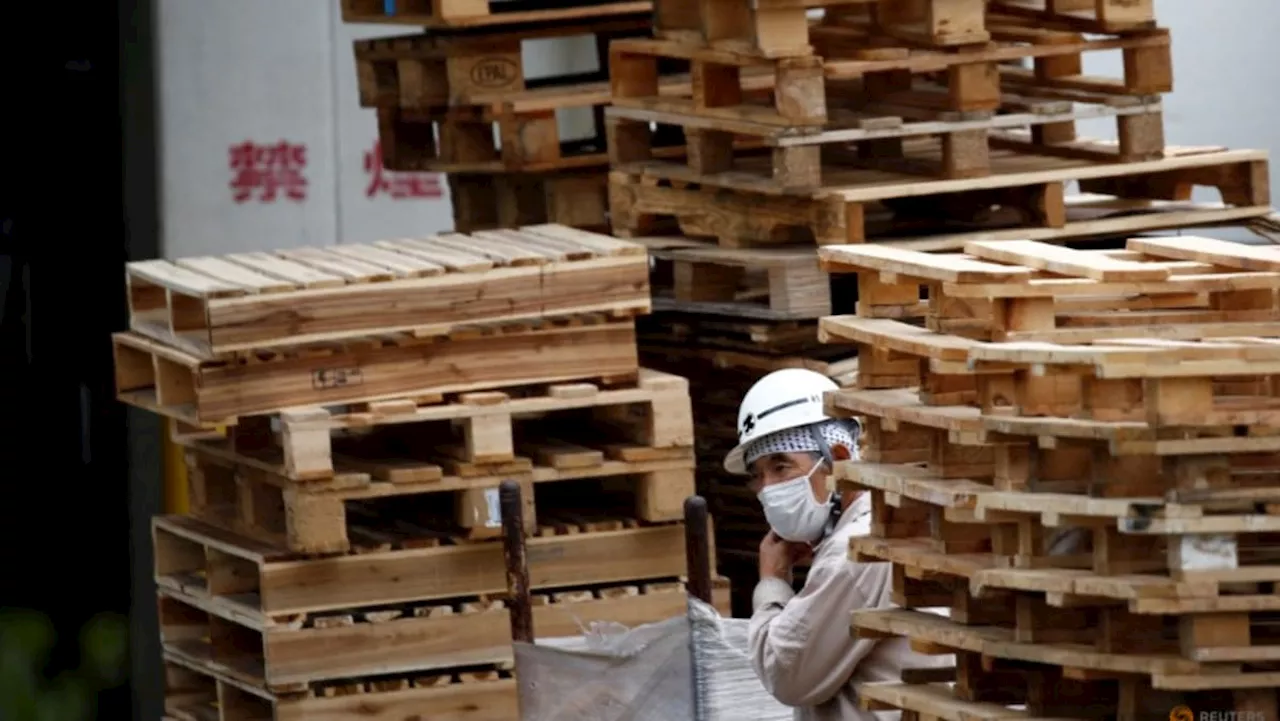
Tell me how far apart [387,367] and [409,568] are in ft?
1.98

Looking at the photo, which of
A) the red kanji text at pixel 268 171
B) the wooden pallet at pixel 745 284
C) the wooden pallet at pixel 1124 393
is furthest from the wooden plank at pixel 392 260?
the red kanji text at pixel 268 171

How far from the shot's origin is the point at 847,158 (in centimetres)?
829

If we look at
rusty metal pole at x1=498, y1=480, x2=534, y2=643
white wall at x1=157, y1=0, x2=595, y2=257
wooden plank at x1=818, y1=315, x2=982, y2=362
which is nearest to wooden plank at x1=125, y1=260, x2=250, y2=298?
rusty metal pole at x1=498, y1=480, x2=534, y2=643

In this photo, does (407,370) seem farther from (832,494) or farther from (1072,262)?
(1072,262)

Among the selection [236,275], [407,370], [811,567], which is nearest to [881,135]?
[407,370]

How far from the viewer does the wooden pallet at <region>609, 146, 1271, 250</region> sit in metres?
7.41

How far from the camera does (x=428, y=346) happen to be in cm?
711

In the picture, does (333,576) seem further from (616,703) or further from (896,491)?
(896,491)

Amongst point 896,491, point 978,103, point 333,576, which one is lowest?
point 333,576

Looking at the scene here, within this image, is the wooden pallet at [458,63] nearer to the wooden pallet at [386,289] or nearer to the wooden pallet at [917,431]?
the wooden pallet at [386,289]

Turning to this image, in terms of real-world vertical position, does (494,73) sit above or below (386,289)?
above

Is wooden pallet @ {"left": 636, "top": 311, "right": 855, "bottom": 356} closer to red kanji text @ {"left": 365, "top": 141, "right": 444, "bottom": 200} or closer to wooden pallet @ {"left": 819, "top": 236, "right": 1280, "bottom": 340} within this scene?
wooden pallet @ {"left": 819, "top": 236, "right": 1280, "bottom": 340}

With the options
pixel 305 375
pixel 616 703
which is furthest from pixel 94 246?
pixel 616 703

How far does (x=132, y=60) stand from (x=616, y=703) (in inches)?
224
